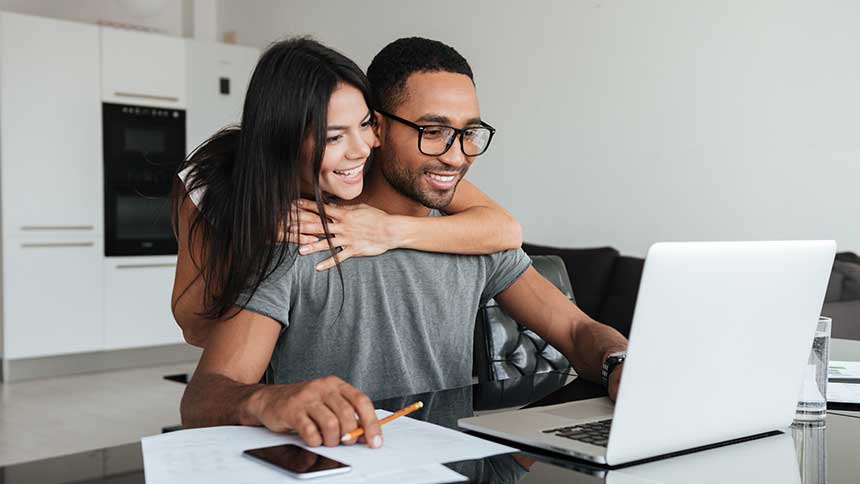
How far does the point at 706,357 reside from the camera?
103 centimetres

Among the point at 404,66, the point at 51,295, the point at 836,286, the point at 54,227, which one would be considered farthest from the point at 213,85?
the point at 404,66

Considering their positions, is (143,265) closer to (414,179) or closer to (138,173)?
(138,173)

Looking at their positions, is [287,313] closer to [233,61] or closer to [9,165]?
[9,165]

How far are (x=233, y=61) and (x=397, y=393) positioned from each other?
5066 mm

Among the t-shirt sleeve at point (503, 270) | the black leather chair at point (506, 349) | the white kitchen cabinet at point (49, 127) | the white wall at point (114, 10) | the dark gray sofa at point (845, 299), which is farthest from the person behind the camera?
the white wall at point (114, 10)

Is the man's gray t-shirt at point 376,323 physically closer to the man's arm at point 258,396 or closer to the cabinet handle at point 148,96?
the man's arm at point 258,396

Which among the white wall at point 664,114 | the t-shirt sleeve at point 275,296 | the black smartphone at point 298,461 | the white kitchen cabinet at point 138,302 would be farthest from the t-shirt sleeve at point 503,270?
the white kitchen cabinet at point 138,302

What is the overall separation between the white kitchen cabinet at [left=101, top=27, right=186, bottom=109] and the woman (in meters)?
4.42

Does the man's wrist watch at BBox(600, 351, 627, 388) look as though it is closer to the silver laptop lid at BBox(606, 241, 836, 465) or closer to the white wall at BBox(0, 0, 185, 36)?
the silver laptop lid at BBox(606, 241, 836, 465)

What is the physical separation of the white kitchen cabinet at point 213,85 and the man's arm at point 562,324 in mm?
4590

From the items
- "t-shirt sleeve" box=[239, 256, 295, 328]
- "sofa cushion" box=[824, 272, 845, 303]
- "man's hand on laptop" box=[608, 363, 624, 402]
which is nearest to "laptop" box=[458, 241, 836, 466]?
"man's hand on laptop" box=[608, 363, 624, 402]

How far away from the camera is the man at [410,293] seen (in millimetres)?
1543

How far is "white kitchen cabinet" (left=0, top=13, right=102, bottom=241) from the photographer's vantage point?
529cm

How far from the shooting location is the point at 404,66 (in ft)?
5.56
